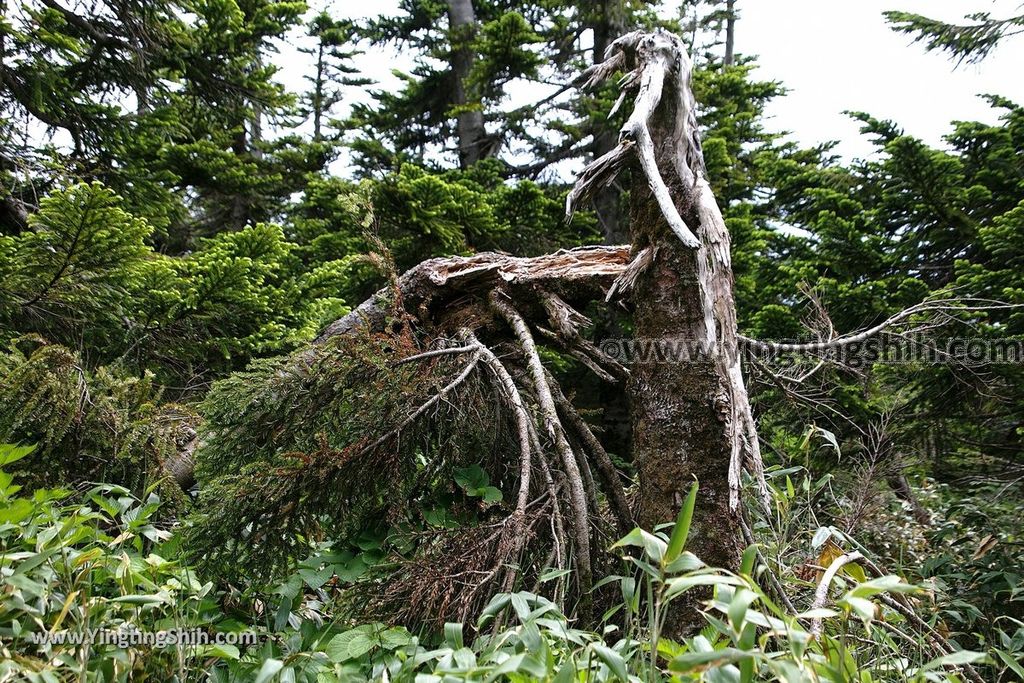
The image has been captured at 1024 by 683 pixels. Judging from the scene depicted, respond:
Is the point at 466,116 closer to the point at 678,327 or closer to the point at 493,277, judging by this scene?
the point at 493,277

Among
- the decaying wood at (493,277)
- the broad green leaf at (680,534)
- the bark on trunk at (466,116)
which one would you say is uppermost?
the bark on trunk at (466,116)

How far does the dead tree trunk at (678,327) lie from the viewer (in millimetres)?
2516

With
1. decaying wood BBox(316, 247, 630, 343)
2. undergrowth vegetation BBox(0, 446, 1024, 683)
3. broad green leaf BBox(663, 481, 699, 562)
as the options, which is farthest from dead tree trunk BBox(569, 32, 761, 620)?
broad green leaf BBox(663, 481, 699, 562)

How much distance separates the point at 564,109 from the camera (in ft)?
24.2

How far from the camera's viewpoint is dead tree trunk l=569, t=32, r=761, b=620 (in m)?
2.52

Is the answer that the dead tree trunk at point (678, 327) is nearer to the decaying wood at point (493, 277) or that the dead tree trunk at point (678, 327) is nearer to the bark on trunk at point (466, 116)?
the decaying wood at point (493, 277)

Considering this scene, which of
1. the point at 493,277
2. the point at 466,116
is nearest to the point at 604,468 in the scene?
the point at 493,277

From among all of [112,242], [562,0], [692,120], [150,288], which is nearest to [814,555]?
[692,120]

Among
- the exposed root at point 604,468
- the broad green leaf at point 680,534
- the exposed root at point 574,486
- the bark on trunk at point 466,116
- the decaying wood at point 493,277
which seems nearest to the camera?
the broad green leaf at point 680,534

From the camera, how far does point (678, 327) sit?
105 inches

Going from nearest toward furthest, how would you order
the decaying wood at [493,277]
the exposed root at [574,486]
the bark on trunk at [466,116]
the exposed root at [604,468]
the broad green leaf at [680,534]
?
the broad green leaf at [680,534] < the exposed root at [574,486] < the exposed root at [604,468] < the decaying wood at [493,277] < the bark on trunk at [466,116]

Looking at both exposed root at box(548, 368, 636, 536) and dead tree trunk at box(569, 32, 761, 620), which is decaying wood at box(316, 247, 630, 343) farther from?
exposed root at box(548, 368, 636, 536)

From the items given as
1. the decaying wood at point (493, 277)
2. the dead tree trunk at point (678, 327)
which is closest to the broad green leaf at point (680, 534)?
the dead tree trunk at point (678, 327)

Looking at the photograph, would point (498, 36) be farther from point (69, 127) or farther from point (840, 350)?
point (840, 350)
